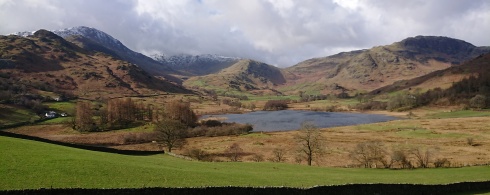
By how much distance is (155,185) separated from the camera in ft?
84.2

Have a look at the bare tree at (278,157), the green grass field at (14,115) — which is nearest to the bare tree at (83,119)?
Result: the green grass field at (14,115)

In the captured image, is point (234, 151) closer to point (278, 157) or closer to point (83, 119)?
point (278, 157)

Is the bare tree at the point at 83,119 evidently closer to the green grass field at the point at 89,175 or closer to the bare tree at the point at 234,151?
the bare tree at the point at 234,151

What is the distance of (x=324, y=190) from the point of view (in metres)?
31.6

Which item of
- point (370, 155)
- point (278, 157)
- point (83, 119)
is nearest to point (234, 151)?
point (278, 157)

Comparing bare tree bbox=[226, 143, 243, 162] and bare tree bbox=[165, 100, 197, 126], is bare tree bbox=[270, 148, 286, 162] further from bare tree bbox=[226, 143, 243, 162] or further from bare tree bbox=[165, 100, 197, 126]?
bare tree bbox=[165, 100, 197, 126]

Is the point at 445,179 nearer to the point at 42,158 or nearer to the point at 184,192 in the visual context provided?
the point at 184,192

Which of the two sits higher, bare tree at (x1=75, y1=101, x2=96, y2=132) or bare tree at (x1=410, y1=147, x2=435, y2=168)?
bare tree at (x1=75, y1=101, x2=96, y2=132)

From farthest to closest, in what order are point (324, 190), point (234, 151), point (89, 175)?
1. point (234, 151)
2. point (324, 190)
3. point (89, 175)

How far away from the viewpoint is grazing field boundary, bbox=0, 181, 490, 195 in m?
22.8

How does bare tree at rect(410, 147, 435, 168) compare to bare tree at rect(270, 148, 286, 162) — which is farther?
bare tree at rect(270, 148, 286, 162)

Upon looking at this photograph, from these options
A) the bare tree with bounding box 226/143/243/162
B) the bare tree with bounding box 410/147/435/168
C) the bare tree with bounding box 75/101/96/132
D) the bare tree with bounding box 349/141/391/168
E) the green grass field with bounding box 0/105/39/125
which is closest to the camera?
the bare tree with bounding box 410/147/435/168

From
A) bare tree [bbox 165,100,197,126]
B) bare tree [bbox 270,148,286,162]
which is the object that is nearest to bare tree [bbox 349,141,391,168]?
bare tree [bbox 270,148,286,162]

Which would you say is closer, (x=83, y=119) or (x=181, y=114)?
(x=83, y=119)
